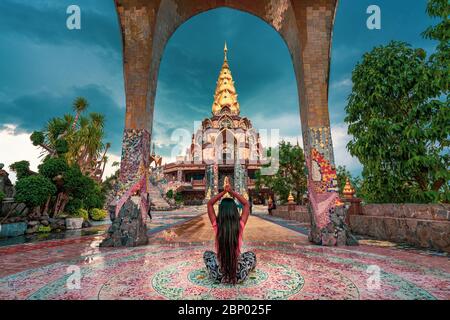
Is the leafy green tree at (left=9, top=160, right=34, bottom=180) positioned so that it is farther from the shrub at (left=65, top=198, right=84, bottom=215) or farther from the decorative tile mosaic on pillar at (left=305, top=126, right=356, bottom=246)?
the decorative tile mosaic on pillar at (left=305, top=126, right=356, bottom=246)

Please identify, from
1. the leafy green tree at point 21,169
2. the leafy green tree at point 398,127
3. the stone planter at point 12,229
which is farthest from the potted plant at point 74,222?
the leafy green tree at point 398,127

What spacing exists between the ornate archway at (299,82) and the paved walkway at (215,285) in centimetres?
165

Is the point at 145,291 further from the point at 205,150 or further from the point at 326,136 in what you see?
the point at 205,150

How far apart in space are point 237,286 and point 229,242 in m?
0.70

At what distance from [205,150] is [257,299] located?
4148cm

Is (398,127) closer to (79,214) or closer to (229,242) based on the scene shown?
(229,242)

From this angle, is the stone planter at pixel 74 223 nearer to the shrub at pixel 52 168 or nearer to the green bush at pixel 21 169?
the shrub at pixel 52 168

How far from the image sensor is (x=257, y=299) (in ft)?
8.23

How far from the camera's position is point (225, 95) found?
46.8m

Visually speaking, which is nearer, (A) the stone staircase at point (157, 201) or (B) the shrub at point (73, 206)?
(B) the shrub at point (73, 206)

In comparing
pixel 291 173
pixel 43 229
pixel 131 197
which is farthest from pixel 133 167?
pixel 291 173

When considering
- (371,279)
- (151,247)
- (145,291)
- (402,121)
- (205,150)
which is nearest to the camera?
(145,291)

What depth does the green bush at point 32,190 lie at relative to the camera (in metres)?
9.04
